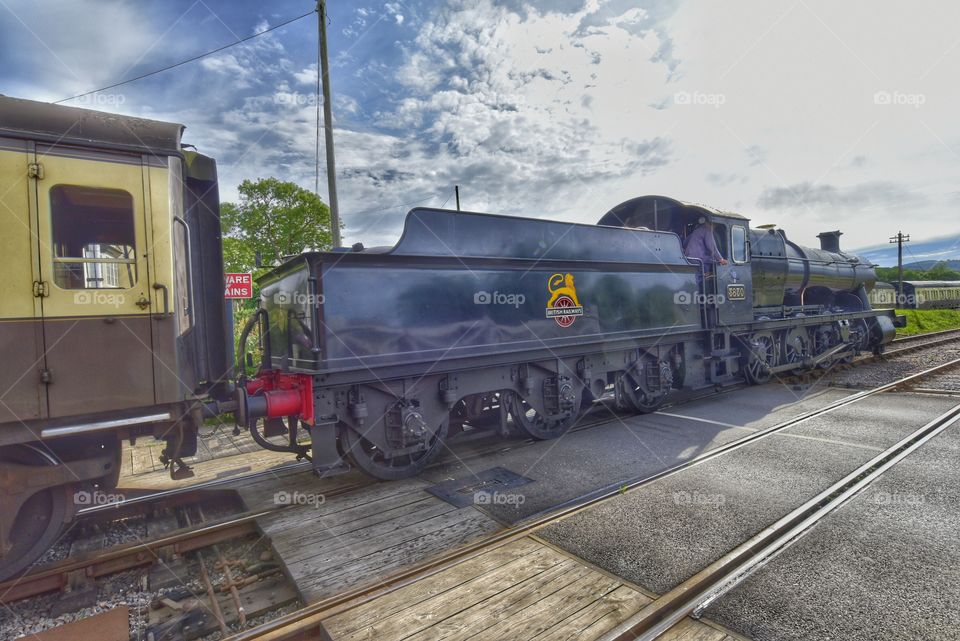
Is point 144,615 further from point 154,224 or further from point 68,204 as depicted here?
point 68,204

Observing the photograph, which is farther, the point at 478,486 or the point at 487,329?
the point at 487,329

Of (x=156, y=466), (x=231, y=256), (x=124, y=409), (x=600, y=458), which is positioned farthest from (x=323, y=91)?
(x=600, y=458)

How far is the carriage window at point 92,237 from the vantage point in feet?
11.1

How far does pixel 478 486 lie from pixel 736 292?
6.72 metres

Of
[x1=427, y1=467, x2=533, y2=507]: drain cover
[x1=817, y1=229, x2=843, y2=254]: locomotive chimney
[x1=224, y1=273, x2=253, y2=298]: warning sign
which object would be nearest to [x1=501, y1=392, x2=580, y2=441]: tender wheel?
[x1=427, y1=467, x2=533, y2=507]: drain cover

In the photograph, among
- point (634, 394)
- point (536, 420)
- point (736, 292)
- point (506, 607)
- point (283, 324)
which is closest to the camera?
point (506, 607)

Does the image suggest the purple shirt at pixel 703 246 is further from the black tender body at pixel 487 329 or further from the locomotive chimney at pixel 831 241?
the locomotive chimney at pixel 831 241

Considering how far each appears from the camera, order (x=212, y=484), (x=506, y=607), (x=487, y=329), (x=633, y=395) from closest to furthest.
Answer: (x=506, y=607)
(x=212, y=484)
(x=487, y=329)
(x=633, y=395)

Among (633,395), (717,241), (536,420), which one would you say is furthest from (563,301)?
(717,241)

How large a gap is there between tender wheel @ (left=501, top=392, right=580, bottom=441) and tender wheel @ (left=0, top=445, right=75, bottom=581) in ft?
14.1

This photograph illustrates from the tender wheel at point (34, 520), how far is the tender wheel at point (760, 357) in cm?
1028

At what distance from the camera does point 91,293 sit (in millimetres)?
3416

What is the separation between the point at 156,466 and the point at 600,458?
5.63 m

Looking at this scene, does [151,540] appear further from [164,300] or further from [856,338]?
[856,338]
